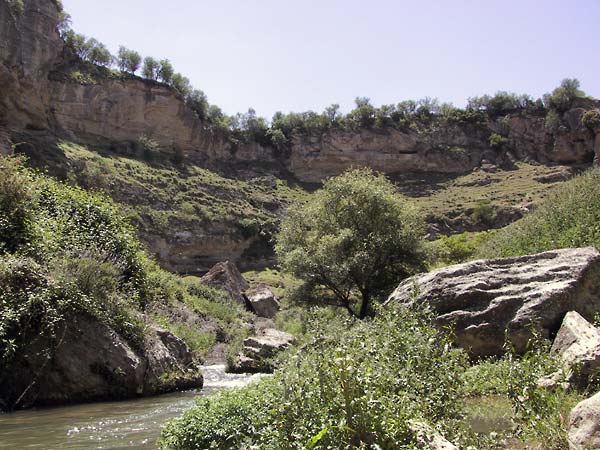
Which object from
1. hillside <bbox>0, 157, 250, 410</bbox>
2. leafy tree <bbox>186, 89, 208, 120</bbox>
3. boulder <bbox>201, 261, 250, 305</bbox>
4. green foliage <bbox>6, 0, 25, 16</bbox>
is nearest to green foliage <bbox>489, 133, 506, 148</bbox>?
leafy tree <bbox>186, 89, 208, 120</bbox>

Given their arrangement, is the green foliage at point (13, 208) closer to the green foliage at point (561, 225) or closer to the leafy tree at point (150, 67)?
the green foliage at point (561, 225)

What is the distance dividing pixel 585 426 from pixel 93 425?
8.54 m

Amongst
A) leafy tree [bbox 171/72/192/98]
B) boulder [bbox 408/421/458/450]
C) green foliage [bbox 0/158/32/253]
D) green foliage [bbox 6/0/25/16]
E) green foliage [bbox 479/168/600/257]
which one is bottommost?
boulder [bbox 408/421/458/450]

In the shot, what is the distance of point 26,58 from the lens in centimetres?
6225

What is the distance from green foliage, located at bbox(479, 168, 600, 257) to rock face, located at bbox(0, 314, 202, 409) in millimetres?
11933

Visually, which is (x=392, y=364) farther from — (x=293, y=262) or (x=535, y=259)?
(x=293, y=262)

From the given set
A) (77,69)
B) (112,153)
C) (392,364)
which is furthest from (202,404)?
(77,69)

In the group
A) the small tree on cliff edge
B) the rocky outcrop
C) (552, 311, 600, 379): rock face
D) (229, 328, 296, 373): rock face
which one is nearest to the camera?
(552, 311, 600, 379): rock face

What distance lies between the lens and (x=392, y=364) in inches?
248

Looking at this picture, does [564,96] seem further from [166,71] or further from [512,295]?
[512,295]

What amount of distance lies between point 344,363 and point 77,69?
302ft

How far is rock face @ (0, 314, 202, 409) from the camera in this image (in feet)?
38.7

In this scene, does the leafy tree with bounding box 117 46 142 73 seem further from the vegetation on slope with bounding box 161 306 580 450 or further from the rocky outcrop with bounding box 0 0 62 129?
the vegetation on slope with bounding box 161 306 580 450

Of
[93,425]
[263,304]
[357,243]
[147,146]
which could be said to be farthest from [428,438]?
[147,146]
